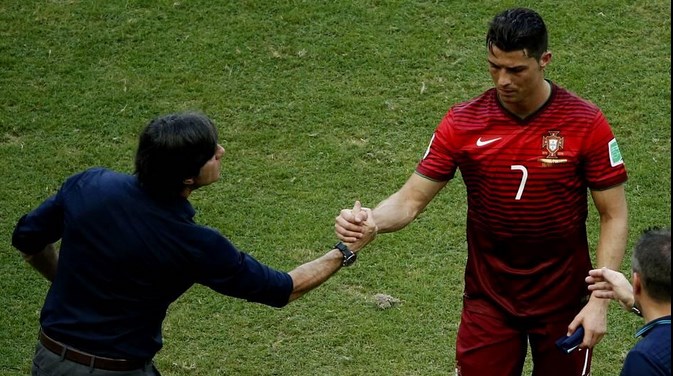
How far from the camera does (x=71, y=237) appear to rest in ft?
17.5

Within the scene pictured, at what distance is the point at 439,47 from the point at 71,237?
5.89m

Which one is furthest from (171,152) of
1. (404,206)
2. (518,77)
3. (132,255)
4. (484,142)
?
(518,77)

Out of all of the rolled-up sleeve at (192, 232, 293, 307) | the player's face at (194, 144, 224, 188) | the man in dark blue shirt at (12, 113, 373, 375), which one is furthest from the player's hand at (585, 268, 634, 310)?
the player's face at (194, 144, 224, 188)

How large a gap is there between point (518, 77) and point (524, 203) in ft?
2.01

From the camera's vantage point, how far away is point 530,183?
5836mm

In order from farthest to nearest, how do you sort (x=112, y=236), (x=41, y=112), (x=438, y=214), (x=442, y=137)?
(x=41, y=112) < (x=438, y=214) < (x=442, y=137) < (x=112, y=236)

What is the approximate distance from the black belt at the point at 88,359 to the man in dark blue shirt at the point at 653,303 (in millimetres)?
2193

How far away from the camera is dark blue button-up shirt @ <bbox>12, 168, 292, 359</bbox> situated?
5.23 metres

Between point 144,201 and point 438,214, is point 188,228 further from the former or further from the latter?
point 438,214

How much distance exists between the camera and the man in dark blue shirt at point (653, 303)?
14.2 feet

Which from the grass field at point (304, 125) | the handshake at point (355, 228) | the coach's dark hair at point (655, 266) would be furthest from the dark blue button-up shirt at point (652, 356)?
the grass field at point (304, 125)

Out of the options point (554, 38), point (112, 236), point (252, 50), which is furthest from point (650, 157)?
point (112, 236)

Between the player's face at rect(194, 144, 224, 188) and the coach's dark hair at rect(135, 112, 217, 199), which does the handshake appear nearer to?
the player's face at rect(194, 144, 224, 188)

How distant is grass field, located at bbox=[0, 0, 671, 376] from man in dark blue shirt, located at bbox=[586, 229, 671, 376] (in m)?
2.97
